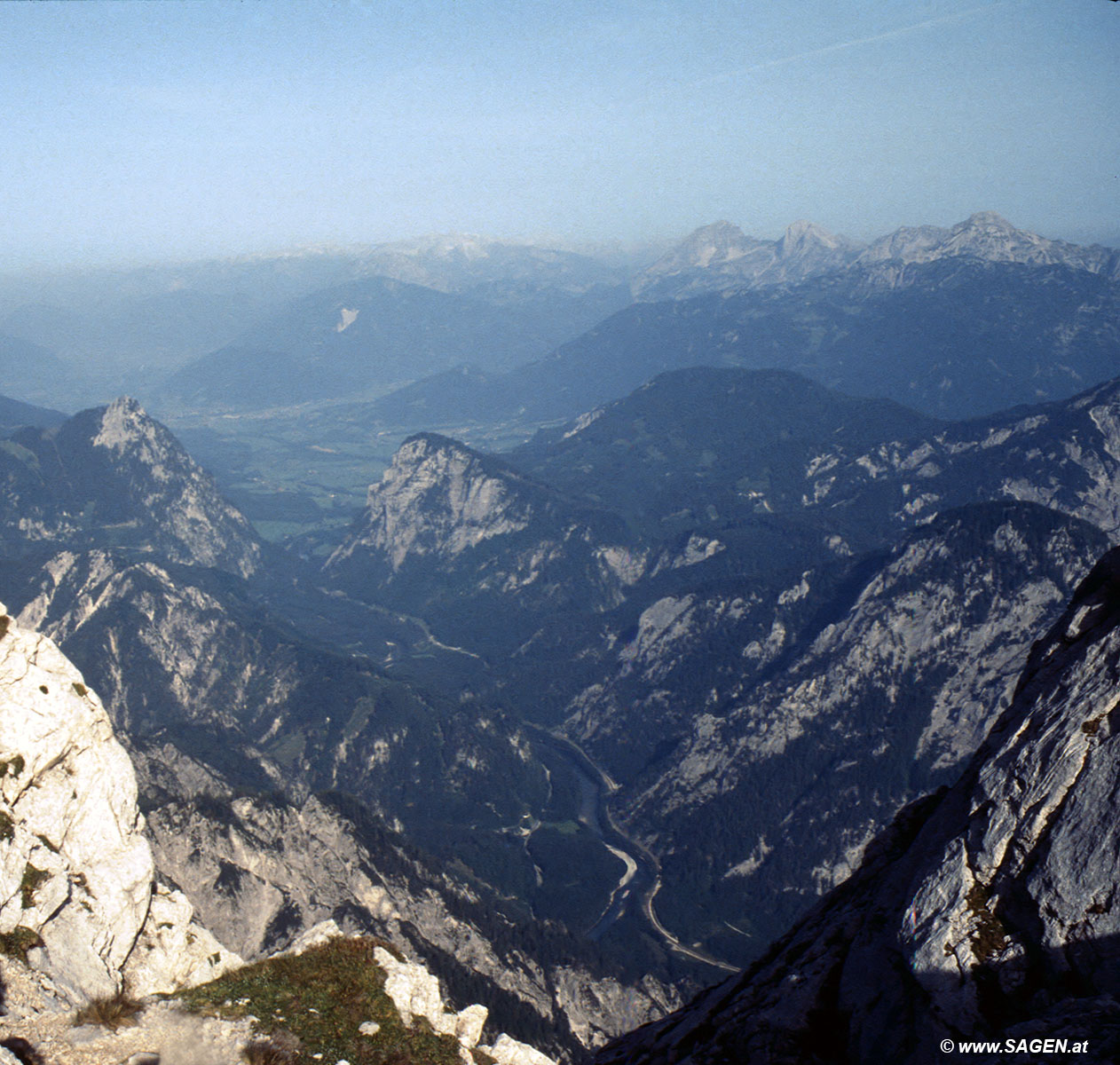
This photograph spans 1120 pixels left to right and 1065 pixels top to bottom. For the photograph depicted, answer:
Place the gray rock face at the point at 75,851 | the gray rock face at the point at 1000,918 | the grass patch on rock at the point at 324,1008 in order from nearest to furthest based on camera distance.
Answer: the gray rock face at the point at 1000,918
the grass patch on rock at the point at 324,1008
the gray rock face at the point at 75,851

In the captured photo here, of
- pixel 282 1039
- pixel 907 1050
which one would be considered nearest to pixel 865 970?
pixel 907 1050

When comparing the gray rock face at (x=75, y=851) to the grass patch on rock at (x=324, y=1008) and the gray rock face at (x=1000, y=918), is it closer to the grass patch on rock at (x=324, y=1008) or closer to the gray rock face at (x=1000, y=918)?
the grass patch on rock at (x=324, y=1008)

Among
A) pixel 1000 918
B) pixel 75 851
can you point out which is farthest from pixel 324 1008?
pixel 1000 918

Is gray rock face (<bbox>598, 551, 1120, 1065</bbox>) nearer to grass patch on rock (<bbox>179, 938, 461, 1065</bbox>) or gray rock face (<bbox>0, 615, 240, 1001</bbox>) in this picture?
grass patch on rock (<bbox>179, 938, 461, 1065</bbox>)

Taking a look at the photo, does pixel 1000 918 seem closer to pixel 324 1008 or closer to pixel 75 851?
pixel 324 1008

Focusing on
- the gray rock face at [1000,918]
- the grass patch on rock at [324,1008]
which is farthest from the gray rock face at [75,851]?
the gray rock face at [1000,918]

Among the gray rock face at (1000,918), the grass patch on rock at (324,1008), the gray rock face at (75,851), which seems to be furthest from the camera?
the gray rock face at (75,851)

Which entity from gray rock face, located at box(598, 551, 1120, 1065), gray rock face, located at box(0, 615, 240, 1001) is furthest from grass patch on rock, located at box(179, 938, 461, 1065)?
gray rock face, located at box(598, 551, 1120, 1065)

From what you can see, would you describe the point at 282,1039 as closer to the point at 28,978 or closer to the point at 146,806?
the point at 28,978
